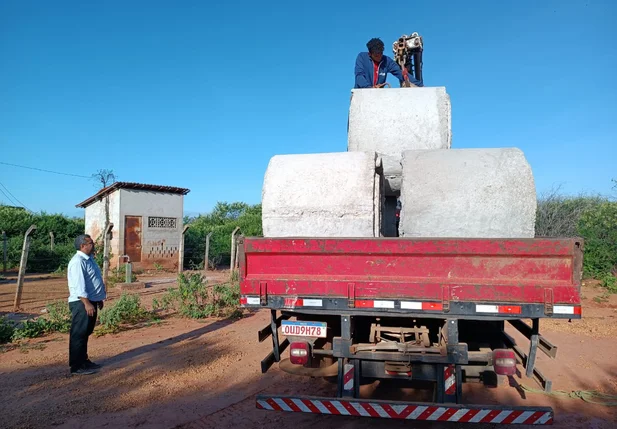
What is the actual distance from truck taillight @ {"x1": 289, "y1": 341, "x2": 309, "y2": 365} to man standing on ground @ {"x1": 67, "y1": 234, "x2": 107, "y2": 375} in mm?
2587

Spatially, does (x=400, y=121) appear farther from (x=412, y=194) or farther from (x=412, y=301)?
(x=412, y=301)

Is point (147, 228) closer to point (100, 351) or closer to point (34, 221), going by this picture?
point (34, 221)

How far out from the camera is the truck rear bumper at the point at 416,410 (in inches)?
119

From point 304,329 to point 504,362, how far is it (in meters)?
1.52

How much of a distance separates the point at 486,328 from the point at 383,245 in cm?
141

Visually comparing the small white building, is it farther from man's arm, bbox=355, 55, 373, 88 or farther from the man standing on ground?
man's arm, bbox=355, 55, 373, 88

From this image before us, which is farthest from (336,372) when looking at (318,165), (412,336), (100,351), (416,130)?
(100,351)

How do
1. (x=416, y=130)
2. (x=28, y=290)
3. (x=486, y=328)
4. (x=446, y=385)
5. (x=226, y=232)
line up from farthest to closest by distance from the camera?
(x=226, y=232), (x=28, y=290), (x=416, y=130), (x=486, y=328), (x=446, y=385)

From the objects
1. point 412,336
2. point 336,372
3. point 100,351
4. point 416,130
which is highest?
point 416,130

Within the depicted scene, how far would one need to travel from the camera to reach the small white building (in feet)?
54.5

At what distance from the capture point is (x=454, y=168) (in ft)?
11.3

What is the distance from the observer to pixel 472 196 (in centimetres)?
334

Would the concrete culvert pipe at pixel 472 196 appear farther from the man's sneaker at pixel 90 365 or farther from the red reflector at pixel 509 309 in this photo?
the man's sneaker at pixel 90 365

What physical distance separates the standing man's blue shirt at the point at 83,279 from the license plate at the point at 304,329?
262 centimetres
